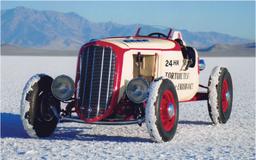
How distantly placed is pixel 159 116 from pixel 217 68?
3.17m

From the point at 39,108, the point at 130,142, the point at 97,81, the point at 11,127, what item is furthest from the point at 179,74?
the point at 11,127

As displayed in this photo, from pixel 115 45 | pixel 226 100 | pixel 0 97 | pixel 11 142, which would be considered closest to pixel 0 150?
pixel 11 142

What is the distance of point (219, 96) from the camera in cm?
998

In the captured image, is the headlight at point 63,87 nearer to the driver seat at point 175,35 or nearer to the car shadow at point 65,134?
the car shadow at point 65,134

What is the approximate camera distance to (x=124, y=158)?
22.2ft

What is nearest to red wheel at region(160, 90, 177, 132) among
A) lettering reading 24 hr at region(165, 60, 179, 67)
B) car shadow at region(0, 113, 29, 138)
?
lettering reading 24 hr at region(165, 60, 179, 67)

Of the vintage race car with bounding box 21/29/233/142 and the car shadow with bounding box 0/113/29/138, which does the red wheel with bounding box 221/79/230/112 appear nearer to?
the vintage race car with bounding box 21/29/233/142

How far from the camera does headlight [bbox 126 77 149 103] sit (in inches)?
316

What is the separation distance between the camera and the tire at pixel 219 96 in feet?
32.5

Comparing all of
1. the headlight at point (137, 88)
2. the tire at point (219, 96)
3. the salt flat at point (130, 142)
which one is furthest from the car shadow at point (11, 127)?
the tire at point (219, 96)

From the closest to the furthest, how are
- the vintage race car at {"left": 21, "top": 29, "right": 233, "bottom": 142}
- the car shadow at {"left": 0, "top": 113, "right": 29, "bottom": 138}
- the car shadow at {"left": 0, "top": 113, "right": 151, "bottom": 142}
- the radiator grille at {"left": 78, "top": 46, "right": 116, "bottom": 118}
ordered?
the vintage race car at {"left": 21, "top": 29, "right": 233, "bottom": 142} < the radiator grille at {"left": 78, "top": 46, "right": 116, "bottom": 118} < the car shadow at {"left": 0, "top": 113, "right": 151, "bottom": 142} < the car shadow at {"left": 0, "top": 113, "right": 29, "bottom": 138}

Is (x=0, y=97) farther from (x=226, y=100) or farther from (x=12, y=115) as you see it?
(x=226, y=100)

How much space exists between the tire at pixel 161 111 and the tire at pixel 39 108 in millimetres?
1631

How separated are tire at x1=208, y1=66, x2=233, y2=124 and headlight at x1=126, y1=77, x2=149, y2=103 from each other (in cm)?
220
